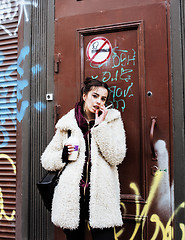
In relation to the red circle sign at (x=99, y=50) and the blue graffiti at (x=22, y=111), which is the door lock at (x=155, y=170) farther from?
the blue graffiti at (x=22, y=111)

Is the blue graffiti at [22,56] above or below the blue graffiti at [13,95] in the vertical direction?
above

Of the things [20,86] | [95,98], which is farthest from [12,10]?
[95,98]

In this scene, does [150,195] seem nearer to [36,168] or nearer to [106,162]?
[106,162]

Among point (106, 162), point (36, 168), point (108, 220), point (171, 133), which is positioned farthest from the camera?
point (36, 168)

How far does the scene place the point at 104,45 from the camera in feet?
A: 9.20


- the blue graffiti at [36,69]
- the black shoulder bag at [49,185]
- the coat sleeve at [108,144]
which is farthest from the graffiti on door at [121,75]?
the blue graffiti at [36,69]

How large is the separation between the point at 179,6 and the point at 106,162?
164cm

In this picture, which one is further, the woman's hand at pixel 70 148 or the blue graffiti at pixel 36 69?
the blue graffiti at pixel 36 69

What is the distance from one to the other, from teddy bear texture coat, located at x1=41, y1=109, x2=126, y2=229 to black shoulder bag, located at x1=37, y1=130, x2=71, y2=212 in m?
0.05

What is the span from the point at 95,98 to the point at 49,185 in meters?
0.84

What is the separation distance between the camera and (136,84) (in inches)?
107

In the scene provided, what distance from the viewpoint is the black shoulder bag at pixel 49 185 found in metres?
2.28

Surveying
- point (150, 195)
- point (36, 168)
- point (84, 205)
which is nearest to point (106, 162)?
point (84, 205)

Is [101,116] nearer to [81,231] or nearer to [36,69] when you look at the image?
[81,231]
